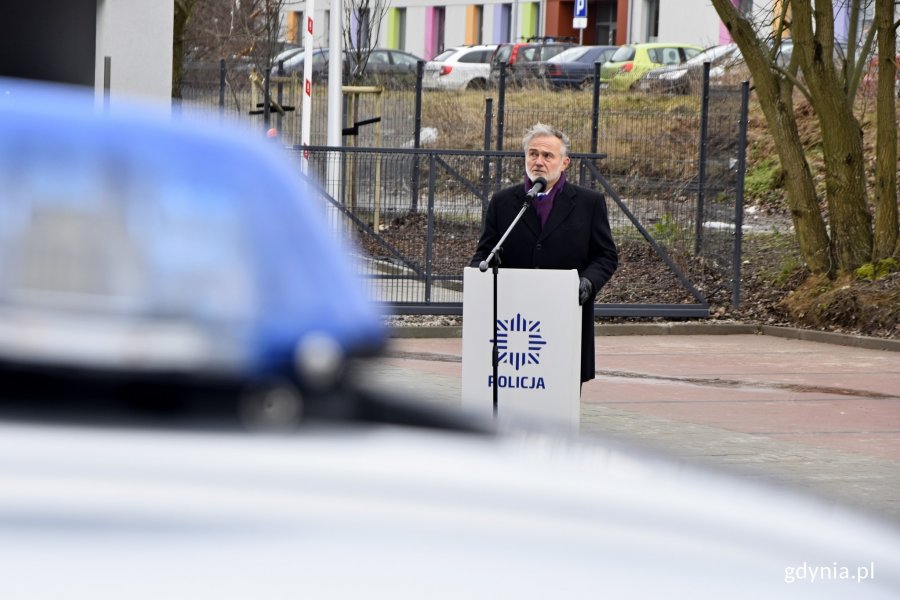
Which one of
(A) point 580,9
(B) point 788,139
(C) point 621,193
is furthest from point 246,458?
(A) point 580,9

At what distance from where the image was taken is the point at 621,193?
16609 millimetres

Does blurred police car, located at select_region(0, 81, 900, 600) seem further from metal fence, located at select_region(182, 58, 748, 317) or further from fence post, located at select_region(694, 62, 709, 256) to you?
fence post, located at select_region(694, 62, 709, 256)

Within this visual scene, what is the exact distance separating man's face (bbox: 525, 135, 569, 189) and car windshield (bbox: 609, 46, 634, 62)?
36473 millimetres

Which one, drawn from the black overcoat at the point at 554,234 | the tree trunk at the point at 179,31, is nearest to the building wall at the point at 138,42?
the black overcoat at the point at 554,234

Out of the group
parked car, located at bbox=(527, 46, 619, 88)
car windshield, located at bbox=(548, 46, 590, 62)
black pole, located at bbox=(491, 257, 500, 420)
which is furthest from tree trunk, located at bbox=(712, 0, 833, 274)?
car windshield, located at bbox=(548, 46, 590, 62)

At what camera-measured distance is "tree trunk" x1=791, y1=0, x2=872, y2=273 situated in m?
15.9

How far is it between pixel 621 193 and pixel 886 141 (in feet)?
9.67

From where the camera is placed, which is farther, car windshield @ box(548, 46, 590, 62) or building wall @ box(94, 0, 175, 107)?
car windshield @ box(548, 46, 590, 62)

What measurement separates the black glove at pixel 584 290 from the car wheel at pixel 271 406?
228 inches

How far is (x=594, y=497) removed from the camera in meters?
0.74

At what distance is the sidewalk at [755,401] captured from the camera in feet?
26.5

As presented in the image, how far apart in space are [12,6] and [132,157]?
4.52 m

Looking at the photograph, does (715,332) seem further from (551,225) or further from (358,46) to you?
(358,46)

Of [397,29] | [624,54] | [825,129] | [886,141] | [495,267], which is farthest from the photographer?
[397,29]
